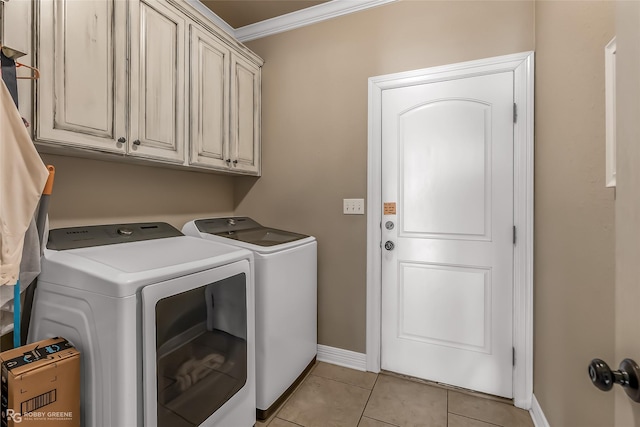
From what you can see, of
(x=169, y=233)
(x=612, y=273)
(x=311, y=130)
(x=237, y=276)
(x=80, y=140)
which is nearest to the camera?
(x=612, y=273)

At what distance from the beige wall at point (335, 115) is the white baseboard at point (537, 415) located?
3.32ft

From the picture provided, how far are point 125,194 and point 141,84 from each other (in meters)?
0.65

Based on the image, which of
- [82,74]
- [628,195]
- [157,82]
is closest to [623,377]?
[628,195]

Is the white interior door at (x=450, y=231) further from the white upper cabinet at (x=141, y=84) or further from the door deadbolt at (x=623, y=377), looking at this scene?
the door deadbolt at (x=623, y=377)

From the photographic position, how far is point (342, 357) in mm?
2154

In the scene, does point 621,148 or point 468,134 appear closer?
point 621,148

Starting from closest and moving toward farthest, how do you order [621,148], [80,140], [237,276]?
[621,148] < [80,140] < [237,276]

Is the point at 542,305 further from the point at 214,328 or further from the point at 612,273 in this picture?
the point at 214,328

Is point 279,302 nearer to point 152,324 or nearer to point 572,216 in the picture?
point 152,324

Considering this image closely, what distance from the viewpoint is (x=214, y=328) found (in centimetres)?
130

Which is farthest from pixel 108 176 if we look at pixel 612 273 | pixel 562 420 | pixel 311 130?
pixel 562 420

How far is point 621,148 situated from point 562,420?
135 centimetres

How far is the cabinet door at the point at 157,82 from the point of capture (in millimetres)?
1450

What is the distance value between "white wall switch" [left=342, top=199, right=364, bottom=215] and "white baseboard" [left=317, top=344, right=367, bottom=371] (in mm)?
1017
